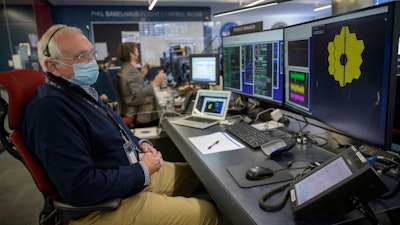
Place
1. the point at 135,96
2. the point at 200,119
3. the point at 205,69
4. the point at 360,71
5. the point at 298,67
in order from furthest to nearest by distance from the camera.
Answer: the point at 135,96, the point at 205,69, the point at 200,119, the point at 298,67, the point at 360,71

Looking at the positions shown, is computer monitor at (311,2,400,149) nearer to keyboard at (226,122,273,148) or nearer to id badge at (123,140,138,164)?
keyboard at (226,122,273,148)

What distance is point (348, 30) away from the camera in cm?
108

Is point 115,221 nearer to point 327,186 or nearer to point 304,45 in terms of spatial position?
point 327,186

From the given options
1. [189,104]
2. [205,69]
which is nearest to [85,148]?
[189,104]

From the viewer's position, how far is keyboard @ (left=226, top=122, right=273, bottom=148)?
4.78ft

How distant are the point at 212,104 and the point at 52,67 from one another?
110 centimetres

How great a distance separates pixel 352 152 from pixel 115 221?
3.04 feet

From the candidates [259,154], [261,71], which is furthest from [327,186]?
[261,71]

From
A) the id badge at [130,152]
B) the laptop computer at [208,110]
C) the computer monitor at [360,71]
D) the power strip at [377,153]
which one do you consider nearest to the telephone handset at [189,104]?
the laptop computer at [208,110]

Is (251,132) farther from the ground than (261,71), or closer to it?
closer to it

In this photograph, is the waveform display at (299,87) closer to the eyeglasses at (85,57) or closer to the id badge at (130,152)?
the id badge at (130,152)

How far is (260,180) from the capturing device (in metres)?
1.07

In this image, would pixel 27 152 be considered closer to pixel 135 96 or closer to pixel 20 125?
pixel 20 125

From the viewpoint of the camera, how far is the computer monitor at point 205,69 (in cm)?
265
